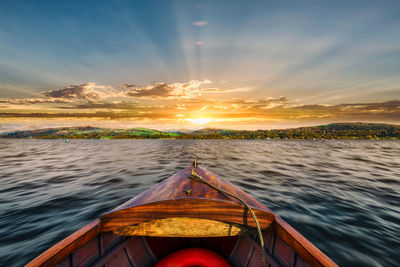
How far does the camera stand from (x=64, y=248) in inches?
93.0

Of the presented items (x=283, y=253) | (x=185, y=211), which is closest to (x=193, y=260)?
(x=185, y=211)

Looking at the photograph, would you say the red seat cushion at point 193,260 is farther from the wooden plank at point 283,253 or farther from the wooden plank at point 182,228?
the wooden plank at point 283,253

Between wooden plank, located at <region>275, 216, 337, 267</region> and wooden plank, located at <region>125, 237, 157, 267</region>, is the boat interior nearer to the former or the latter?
wooden plank, located at <region>125, 237, 157, 267</region>

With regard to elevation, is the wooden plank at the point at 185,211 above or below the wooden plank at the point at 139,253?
above

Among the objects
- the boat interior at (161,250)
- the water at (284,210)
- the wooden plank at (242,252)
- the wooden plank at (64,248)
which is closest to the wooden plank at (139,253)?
the boat interior at (161,250)

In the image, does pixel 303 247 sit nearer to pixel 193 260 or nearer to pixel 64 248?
pixel 193 260

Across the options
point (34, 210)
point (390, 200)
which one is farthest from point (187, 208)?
point (390, 200)

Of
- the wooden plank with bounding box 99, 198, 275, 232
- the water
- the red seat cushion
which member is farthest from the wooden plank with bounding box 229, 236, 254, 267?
the water

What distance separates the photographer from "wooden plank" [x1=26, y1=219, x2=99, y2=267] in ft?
6.81

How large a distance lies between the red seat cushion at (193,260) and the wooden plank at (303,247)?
1.22 meters

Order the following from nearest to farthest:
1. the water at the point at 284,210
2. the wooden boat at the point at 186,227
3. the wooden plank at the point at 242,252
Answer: the wooden boat at the point at 186,227 → the wooden plank at the point at 242,252 → the water at the point at 284,210

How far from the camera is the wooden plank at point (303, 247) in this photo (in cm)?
216

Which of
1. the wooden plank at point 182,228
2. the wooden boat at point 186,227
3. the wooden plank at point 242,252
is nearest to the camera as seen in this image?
the wooden boat at point 186,227

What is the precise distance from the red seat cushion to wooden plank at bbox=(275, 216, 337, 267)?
122cm
